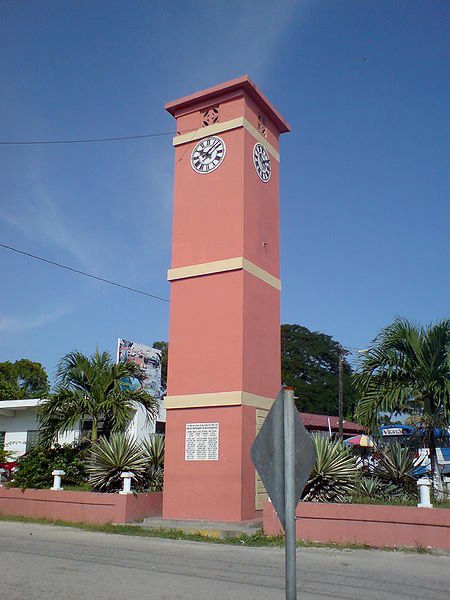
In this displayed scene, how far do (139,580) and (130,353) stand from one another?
93.9 feet

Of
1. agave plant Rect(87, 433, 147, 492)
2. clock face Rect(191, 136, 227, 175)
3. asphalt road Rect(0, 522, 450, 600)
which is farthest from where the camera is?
clock face Rect(191, 136, 227, 175)

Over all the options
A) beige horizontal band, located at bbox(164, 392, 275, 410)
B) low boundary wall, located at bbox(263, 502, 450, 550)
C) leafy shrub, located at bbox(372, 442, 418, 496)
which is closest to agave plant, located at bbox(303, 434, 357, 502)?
low boundary wall, located at bbox(263, 502, 450, 550)

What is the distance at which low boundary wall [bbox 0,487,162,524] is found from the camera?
600 inches

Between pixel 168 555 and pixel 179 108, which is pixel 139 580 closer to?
pixel 168 555

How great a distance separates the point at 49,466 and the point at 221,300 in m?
7.14

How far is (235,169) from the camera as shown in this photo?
53.2ft

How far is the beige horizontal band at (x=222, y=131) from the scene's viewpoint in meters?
16.4

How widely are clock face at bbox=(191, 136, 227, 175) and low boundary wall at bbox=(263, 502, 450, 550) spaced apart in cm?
869

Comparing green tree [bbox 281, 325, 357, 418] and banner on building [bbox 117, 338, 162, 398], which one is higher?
green tree [bbox 281, 325, 357, 418]

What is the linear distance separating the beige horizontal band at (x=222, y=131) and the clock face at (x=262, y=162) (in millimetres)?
218

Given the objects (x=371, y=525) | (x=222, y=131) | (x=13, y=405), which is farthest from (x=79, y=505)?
(x=13, y=405)

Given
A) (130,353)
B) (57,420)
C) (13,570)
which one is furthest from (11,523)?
(130,353)

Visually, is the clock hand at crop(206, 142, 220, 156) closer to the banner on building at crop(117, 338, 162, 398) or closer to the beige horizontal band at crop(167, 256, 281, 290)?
the beige horizontal band at crop(167, 256, 281, 290)

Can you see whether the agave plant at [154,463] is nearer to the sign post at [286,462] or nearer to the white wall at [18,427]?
the sign post at [286,462]
